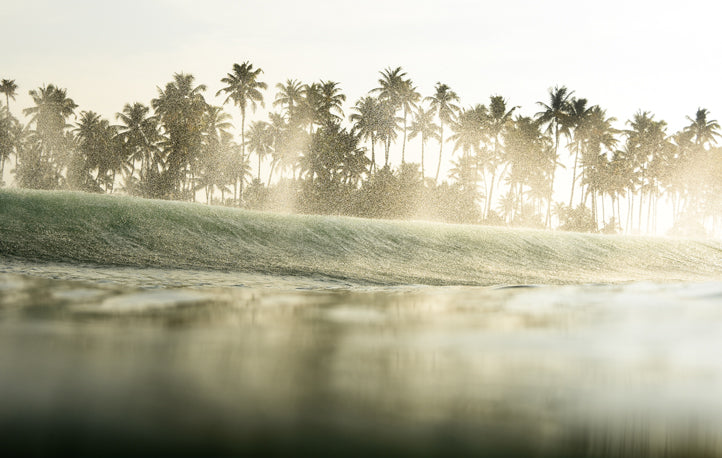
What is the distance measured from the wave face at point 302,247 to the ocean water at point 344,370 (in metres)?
4.36

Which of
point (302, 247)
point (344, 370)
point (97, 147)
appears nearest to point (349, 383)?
point (344, 370)

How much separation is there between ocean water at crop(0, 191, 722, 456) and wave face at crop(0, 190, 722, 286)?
172 inches

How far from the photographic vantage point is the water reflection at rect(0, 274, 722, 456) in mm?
4039

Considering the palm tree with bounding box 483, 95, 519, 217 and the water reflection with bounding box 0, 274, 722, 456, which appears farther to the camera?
the palm tree with bounding box 483, 95, 519, 217

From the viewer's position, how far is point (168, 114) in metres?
64.2

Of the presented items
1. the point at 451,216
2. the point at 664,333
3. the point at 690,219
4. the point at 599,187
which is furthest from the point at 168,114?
the point at 690,219

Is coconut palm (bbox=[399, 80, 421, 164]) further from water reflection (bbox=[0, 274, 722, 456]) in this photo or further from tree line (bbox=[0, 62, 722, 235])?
water reflection (bbox=[0, 274, 722, 456])

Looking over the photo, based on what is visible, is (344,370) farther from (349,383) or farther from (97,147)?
(97,147)

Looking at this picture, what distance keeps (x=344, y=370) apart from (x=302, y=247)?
21731 millimetres

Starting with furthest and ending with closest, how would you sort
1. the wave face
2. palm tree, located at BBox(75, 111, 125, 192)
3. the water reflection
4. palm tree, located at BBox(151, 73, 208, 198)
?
palm tree, located at BBox(75, 111, 125, 192) → palm tree, located at BBox(151, 73, 208, 198) → the wave face → the water reflection

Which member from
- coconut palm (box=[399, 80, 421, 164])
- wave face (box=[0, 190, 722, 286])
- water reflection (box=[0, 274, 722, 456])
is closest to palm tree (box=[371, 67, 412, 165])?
coconut palm (box=[399, 80, 421, 164])

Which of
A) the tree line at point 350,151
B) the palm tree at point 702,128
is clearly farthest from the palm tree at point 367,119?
the palm tree at point 702,128

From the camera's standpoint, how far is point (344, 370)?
5996mm

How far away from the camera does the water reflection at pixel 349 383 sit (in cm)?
404
